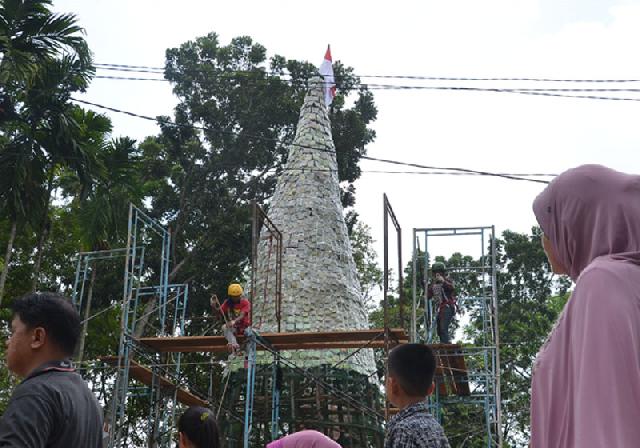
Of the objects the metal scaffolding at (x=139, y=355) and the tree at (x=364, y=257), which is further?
the tree at (x=364, y=257)

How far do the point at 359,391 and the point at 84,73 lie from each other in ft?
21.3

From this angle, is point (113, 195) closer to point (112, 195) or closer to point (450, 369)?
point (112, 195)

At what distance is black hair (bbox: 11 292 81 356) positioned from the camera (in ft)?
8.87

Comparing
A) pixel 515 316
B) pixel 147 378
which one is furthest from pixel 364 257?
pixel 147 378

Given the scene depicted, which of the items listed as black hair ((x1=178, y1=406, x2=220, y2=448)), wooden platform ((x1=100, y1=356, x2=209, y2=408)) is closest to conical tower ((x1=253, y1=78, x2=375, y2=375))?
wooden platform ((x1=100, y1=356, x2=209, y2=408))

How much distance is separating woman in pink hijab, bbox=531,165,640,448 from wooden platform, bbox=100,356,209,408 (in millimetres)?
10965

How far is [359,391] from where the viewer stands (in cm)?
1348

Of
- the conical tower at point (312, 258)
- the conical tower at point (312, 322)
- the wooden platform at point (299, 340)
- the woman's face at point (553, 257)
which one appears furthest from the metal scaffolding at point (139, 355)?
the woman's face at point (553, 257)

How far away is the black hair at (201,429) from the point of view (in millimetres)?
3428

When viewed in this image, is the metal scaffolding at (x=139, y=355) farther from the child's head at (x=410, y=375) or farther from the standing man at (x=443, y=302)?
the child's head at (x=410, y=375)

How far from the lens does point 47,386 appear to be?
2490 millimetres

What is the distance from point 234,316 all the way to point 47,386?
9.06 m

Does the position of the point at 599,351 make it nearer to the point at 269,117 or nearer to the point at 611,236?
the point at 611,236

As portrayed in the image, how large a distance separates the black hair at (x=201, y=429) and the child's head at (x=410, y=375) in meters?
0.75
